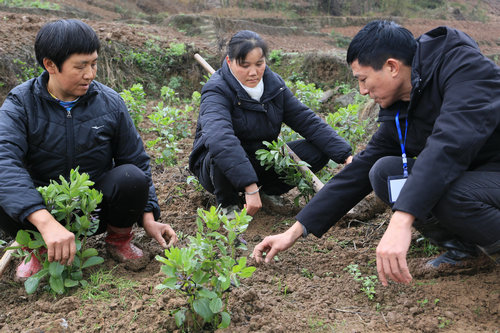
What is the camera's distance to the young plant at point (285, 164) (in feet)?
10.9

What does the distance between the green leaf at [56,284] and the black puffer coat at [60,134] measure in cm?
32

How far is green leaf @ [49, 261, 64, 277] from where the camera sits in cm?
225

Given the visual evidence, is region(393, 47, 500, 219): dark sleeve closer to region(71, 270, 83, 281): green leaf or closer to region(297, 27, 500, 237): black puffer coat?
region(297, 27, 500, 237): black puffer coat

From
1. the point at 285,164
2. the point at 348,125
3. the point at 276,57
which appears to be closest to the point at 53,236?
the point at 285,164

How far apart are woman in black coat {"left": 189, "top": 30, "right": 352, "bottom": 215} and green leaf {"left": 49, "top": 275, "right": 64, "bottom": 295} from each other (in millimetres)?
1207

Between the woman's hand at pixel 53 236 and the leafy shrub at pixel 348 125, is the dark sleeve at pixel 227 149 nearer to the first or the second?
the woman's hand at pixel 53 236

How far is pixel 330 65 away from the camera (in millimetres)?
8242

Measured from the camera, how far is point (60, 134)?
260 centimetres

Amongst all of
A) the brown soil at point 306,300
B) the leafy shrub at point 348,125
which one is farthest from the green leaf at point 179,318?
the leafy shrub at point 348,125

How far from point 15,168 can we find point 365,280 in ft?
6.07

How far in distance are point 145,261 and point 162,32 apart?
8.08 m

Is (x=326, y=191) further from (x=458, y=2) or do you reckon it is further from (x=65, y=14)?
(x=458, y=2)

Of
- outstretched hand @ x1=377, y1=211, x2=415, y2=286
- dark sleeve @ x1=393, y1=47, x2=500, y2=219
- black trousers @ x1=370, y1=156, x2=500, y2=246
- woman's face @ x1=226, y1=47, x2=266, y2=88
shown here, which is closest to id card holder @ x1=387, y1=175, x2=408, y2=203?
black trousers @ x1=370, y1=156, x2=500, y2=246

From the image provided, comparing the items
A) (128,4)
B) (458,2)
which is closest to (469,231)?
(128,4)
